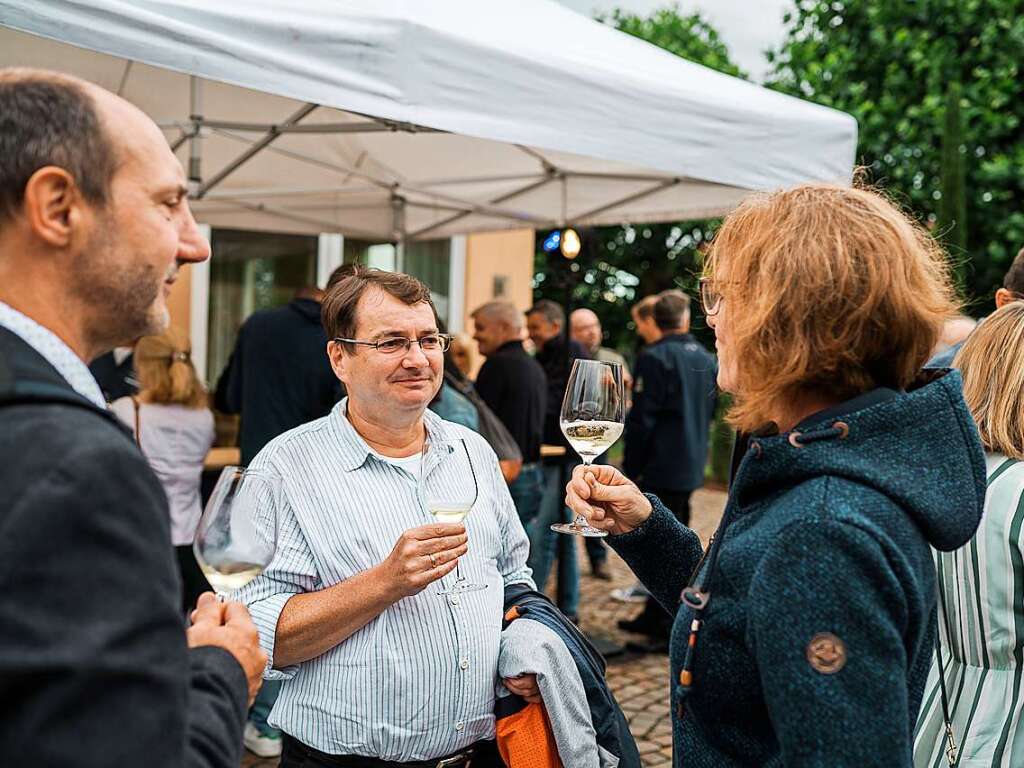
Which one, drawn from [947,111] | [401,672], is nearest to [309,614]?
[401,672]

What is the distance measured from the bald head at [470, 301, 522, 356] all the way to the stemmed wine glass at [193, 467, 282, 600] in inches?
160

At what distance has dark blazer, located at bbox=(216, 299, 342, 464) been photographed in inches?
167

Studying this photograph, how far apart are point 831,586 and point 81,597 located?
87 centimetres

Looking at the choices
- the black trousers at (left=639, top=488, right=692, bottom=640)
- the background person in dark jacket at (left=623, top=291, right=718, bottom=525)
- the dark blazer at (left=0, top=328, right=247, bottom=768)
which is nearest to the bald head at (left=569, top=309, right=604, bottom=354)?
the background person in dark jacket at (left=623, top=291, right=718, bottom=525)

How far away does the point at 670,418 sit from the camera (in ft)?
20.2

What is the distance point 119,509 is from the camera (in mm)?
944

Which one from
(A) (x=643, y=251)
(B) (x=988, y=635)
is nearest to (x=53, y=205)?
(B) (x=988, y=635)

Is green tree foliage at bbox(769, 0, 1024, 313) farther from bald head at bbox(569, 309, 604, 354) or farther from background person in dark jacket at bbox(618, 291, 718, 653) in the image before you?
background person in dark jacket at bbox(618, 291, 718, 653)

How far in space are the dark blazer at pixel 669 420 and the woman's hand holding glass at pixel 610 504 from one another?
4.27m

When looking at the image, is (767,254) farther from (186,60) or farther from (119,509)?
(186,60)

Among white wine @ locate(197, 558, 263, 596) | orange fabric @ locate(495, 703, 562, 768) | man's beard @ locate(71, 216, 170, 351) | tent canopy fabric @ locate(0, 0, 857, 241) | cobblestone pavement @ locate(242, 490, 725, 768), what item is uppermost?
tent canopy fabric @ locate(0, 0, 857, 241)

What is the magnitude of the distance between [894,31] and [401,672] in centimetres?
1243

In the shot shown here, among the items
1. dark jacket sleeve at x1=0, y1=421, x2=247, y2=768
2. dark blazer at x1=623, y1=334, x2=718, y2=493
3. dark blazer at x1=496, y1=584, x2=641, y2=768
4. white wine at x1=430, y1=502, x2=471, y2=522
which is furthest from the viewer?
dark blazer at x1=623, y1=334, x2=718, y2=493

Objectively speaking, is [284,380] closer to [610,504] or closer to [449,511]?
[449,511]
